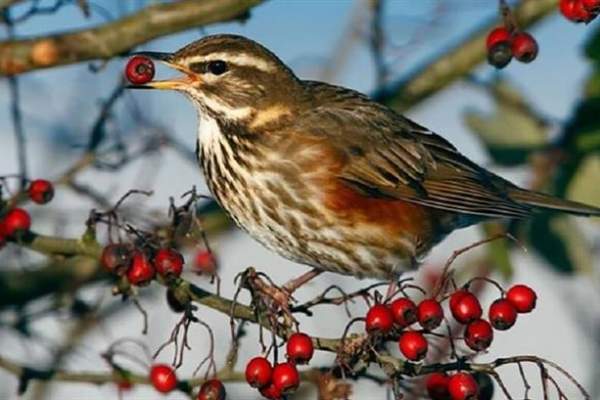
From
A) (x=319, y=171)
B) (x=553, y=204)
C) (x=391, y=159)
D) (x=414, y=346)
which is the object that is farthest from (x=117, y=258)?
(x=553, y=204)

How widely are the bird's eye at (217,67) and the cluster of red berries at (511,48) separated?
3.35ft

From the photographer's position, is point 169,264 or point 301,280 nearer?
point 169,264

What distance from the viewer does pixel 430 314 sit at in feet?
12.9

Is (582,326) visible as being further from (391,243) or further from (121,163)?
(121,163)

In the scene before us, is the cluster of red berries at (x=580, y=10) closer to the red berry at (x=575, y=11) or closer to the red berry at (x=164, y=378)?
the red berry at (x=575, y=11)

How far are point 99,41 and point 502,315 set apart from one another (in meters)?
2.02

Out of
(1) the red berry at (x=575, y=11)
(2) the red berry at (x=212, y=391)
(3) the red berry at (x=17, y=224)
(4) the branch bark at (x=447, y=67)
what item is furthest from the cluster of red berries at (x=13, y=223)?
(4) the branch bark at (x=447, y=67)

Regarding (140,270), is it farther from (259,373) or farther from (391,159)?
(391,159)

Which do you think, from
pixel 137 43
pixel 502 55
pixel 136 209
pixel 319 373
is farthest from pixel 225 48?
pixel 319 373

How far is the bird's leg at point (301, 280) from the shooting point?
534 cm

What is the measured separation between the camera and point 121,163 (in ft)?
17.9

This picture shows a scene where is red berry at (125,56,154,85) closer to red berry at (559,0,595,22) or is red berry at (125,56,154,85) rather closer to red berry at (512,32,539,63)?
red berry at (512,32,539,63)

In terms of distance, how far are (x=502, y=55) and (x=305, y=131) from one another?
3.52ft

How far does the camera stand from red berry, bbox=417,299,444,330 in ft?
12.9
